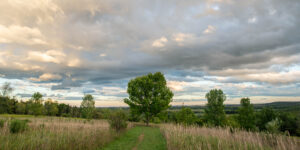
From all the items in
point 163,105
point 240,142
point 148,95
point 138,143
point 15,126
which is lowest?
point 138,143

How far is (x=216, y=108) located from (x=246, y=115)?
8.71 meters

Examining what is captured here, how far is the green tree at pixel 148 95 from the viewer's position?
30478 mm

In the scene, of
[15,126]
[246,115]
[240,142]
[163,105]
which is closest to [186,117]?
[246,115]

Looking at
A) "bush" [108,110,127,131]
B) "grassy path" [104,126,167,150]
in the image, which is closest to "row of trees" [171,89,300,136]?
"bush" [108,110,127,131]

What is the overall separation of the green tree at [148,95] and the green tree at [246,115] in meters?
20.5

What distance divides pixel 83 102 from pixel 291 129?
67.4m

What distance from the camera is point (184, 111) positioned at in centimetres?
4700

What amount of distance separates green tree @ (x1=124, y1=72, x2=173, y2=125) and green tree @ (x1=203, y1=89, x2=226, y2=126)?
1152 centimetres

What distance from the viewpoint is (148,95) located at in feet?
102

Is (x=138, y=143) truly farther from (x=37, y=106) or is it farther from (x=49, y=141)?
(x=37, y=106)

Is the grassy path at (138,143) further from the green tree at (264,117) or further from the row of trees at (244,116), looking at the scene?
the green tree at (264,117)

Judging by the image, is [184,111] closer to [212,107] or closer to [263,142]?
[212,107]

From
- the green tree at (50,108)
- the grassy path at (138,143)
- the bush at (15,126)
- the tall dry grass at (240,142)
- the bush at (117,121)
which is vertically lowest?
the green tree at (50,108)

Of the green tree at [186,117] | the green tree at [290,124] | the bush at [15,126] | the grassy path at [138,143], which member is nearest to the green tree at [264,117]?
the green tree at [290,124]
